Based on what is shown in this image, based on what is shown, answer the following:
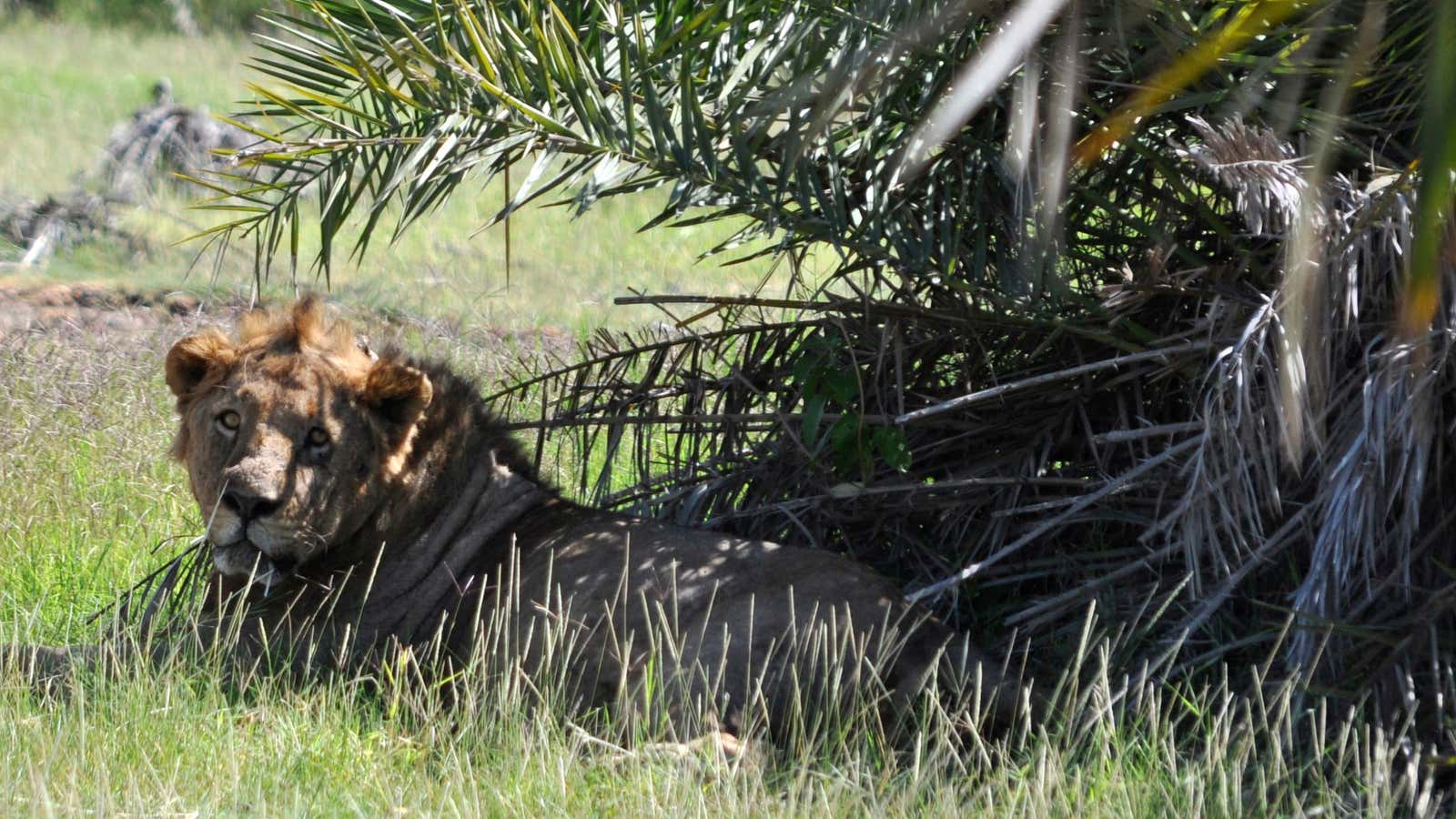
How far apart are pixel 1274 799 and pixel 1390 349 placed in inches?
48.3

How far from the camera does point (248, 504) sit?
4.55 m

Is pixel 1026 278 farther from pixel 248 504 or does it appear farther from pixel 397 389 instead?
pixel 248 504

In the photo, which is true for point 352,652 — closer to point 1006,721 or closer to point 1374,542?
point 1006,721

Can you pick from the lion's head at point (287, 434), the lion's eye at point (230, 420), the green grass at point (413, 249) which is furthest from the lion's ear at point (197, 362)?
the green grass at point (413, 249)

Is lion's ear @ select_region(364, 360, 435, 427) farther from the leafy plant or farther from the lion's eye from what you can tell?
the leafy plant

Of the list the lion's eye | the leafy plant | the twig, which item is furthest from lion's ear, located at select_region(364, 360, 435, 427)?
the twig

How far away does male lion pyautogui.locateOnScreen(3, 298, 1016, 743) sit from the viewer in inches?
173

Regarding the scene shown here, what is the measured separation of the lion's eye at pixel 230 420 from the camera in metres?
4.72

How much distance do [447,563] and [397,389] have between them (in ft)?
1.95

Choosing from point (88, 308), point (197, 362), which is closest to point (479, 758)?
point (197, 362)

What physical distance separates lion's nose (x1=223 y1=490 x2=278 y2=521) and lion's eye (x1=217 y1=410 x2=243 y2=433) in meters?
0.25

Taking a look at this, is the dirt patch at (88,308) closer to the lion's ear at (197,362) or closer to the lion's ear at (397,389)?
the lion's ear at (197,362)

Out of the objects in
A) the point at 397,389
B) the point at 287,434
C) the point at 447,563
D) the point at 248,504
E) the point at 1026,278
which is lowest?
the point at 447,563

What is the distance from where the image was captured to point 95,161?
18891 millimetres
